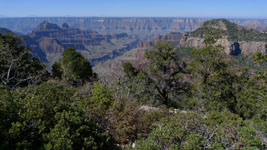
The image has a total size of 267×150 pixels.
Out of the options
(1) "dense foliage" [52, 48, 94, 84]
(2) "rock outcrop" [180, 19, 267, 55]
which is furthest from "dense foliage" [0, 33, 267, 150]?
(2) "rock outcrop" [180, 19, 267, 55]

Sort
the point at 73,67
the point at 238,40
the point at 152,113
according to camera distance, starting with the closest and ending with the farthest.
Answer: the point at 152,113 < the point at 73,67 < the point at 238,40

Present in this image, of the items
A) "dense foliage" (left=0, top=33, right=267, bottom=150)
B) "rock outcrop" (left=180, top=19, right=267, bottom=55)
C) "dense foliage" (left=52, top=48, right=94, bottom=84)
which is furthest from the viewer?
"rock outcrop" (left=180, top=19, right=267, bottom=55)

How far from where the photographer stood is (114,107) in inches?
493

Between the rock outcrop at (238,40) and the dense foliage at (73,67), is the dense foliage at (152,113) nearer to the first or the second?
the dense foliage at (73,67)

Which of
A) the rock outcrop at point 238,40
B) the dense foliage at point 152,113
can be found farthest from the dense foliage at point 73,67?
the rock outcrop at point 238,40

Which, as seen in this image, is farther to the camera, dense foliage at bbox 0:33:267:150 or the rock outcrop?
the rock outcrop

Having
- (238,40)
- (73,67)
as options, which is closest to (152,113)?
(73,67)

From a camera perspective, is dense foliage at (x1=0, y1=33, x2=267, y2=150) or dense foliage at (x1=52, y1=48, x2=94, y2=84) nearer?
dense foliage at (x1=0, y1=33, x2=267, y2=150)

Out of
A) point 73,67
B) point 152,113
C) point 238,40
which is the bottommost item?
point 152,113

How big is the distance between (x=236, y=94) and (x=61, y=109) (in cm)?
1305

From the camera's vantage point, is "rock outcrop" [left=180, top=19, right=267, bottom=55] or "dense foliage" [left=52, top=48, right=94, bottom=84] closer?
"dense foliage" [left=52, top=48, right=94, bottom=84]

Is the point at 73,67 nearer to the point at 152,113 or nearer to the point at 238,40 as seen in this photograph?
the point at 152,113

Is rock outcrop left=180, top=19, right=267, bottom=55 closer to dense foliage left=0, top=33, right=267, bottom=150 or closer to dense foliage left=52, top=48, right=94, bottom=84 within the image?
dense foliage left=52, top=48, right=94, bottom=84

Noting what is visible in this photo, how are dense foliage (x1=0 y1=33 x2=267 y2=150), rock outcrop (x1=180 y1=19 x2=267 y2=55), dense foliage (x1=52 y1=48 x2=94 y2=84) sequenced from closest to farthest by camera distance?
dense foliage (x1=0 y1=33 x2=267 y2=150), dense foliage (x1=52 y1=48 x2=94 y2=84), rock outcrop (x1=180 y1=19 x2=267 y2=55)
